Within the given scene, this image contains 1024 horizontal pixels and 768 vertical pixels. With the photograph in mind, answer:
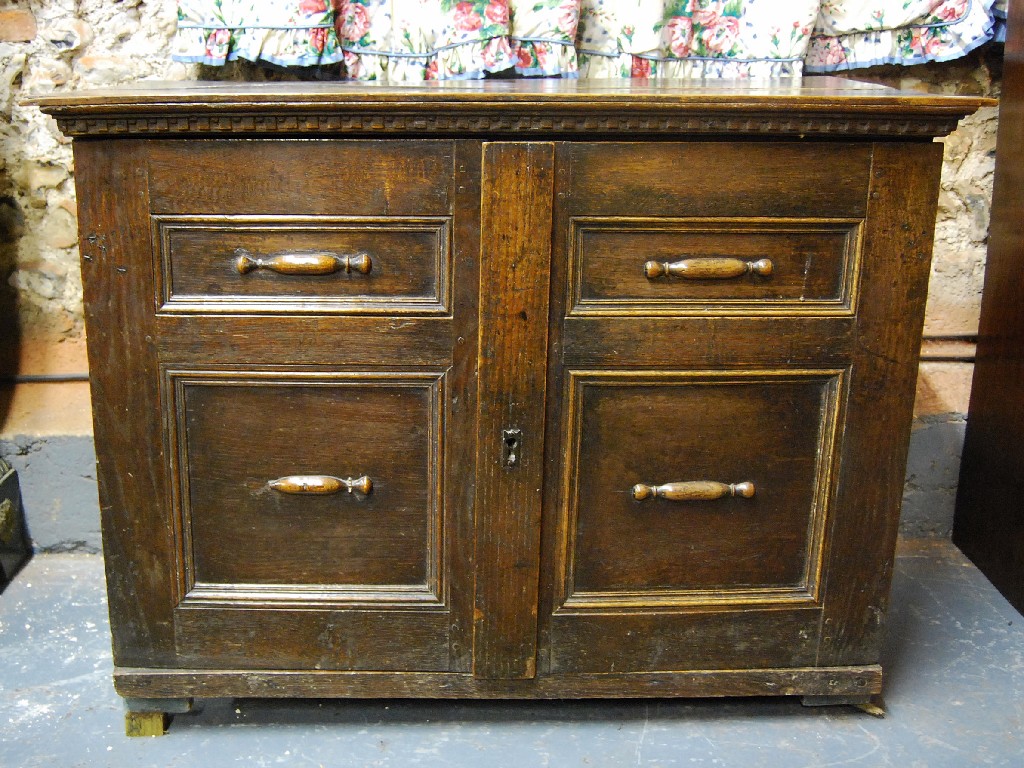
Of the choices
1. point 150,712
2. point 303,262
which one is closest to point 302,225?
point 303,262

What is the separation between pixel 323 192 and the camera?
1525mm

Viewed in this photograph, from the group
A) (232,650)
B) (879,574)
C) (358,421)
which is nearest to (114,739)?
(232,650)

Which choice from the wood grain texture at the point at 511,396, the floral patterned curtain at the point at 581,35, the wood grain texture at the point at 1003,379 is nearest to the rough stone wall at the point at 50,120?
the floral patterned curtain at the point at 581,35

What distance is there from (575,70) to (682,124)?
62 centimetres

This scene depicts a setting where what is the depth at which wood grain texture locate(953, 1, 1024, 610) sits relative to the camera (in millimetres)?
2141

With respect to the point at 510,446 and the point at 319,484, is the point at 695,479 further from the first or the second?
the point at 319,484

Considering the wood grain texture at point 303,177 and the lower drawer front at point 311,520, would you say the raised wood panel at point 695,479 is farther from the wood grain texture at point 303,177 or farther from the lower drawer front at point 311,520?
the wood grain texture at point 303,177

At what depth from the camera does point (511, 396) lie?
1.60 meters

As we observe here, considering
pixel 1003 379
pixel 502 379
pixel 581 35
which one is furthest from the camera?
pixel 1003 379

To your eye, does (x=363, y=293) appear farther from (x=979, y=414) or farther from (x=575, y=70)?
(x=979, y=414)

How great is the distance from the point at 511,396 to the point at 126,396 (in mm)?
569

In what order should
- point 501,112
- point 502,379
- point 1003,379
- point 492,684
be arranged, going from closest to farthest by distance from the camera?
point 501,112 → point 502,379 → point 492,684 → point 1003,379

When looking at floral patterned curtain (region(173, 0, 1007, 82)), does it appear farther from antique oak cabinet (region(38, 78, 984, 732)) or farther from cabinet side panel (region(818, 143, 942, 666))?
cabinet side panel (region(818, 143, 942, 666))

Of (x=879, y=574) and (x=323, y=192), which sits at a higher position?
(x=323, y=192)
